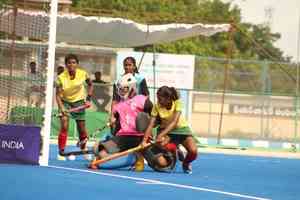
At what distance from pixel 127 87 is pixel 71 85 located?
52.9 inches

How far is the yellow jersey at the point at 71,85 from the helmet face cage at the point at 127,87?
1.08m

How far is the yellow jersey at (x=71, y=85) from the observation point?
54.7 ft

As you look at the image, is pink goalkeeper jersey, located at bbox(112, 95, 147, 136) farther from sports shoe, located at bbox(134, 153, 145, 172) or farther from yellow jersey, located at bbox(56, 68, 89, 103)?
yellow jersey, located at bbox(56, 68, 89, 103)

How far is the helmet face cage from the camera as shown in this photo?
15766 millimetres

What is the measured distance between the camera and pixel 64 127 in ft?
54.6

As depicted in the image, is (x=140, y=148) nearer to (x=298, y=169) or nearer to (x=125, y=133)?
(x=125, y=133)

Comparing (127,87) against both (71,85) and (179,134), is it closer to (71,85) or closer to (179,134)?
(179,134)

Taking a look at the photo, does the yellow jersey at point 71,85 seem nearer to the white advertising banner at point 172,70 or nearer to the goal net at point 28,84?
the goal net at point 28,84

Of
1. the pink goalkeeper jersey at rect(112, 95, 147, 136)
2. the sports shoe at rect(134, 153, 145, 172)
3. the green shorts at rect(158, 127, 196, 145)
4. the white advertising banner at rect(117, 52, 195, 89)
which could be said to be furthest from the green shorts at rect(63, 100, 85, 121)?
the white advertising banner at rect(117, 52, 195, 89)

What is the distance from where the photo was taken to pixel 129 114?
1534 centimetres

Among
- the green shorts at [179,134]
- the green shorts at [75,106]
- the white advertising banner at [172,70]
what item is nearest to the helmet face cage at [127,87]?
the green shorts at [179,134]

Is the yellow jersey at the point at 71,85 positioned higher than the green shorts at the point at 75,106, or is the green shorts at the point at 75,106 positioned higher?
the yellow jersey at the point at 71,85

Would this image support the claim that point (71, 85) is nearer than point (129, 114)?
No

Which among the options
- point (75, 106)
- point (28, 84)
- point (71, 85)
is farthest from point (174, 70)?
point (28, 84)
